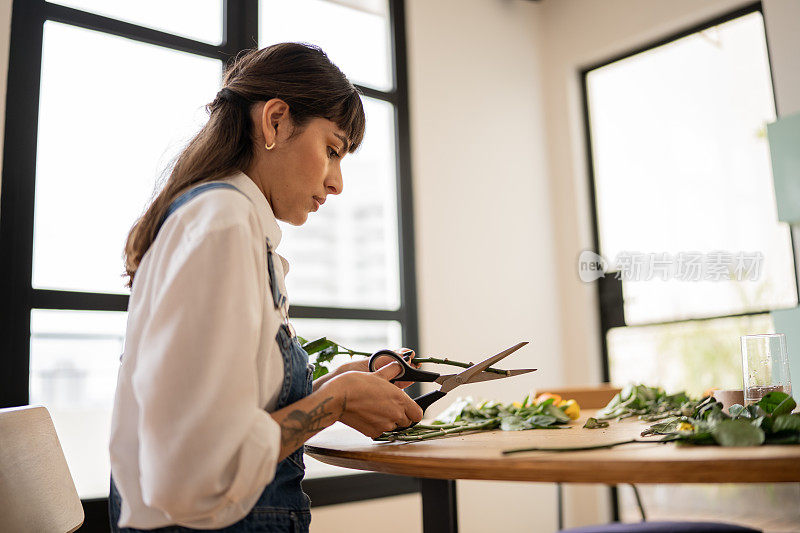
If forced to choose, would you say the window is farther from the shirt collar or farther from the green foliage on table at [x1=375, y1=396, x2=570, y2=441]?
the shirt collar

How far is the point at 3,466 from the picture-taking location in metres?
1.20

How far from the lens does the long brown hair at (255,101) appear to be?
116cm

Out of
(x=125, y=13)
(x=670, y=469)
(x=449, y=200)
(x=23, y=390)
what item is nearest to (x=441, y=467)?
(x=670, y=469)

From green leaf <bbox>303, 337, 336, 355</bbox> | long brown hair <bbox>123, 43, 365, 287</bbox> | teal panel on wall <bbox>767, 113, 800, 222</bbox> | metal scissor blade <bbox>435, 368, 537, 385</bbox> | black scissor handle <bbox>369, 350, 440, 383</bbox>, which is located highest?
teal panel on wall <bbox>767, 113, 800, 222</bbox>

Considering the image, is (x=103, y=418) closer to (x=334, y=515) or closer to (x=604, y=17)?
(x=334, y=515)

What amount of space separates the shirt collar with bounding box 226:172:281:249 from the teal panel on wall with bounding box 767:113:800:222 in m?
2.78

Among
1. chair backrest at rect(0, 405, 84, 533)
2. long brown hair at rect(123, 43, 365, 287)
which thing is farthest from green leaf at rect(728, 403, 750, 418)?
chair backrest at rect(0, 405, 84, 533)

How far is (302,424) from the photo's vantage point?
0.98 metres

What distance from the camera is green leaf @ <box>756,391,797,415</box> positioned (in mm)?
1051

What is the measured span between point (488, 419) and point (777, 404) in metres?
0.62

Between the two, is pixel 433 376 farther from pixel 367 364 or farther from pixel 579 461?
pixel 579 461

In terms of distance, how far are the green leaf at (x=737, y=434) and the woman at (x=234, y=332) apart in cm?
48

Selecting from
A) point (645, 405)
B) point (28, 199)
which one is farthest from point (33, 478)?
point (28, 199)

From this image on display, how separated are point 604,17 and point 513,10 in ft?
1.98
